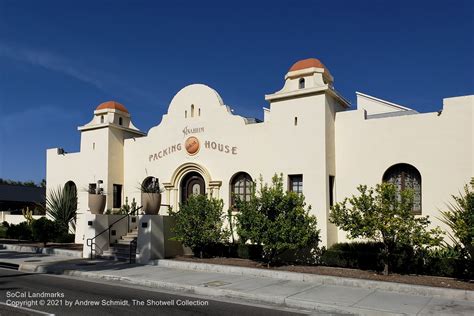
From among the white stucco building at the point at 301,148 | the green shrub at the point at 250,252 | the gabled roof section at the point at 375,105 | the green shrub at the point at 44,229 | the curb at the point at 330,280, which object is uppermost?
the gabled roof section at the point at 375,105

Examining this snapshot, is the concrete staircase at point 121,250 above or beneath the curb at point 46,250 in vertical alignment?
above

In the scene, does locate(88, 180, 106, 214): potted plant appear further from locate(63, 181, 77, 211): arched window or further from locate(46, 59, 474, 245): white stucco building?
locate(63, 181, 77, 211): arched window

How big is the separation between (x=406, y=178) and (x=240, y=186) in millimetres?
6498

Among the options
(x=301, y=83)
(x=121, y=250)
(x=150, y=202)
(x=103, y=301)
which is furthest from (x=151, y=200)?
(x=103, y=301)

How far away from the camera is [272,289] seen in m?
11.6

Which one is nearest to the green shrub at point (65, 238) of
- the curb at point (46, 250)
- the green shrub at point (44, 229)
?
the green shrub at point (44, 229)

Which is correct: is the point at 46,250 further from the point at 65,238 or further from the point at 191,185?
the point at 191,185

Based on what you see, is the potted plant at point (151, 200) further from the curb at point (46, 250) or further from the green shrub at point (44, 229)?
the green shrub at point (44, 229)

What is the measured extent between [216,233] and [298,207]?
133 inches

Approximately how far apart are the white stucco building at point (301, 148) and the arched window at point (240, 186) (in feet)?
0.14

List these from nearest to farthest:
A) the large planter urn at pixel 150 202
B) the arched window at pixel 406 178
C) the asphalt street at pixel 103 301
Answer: the asphalt street at pixel 103 301 < the arched window at pixel 406 178 < the large planter urn at pixel 150 202

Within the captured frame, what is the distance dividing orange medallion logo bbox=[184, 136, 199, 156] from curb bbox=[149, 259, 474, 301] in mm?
5436

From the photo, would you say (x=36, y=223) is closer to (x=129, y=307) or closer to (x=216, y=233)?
(x=216, y=233)

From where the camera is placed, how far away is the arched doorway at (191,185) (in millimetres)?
19953
